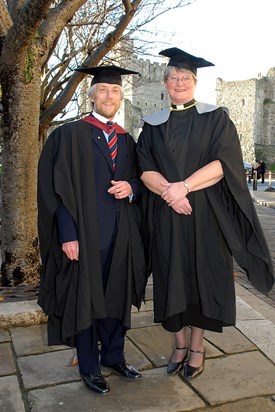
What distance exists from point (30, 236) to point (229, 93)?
191 feet

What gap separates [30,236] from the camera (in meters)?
5.06

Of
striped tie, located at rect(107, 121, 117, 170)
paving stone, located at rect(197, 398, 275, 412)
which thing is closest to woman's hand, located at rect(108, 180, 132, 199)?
striped tie, located at rect(107, 121, 117, 170)

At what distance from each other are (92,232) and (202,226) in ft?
2.38

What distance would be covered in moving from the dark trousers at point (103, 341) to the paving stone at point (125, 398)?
0.49 feet

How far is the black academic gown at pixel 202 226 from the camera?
3.10 meters

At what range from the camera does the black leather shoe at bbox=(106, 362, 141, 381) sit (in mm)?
3266

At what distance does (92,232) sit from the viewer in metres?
3.04

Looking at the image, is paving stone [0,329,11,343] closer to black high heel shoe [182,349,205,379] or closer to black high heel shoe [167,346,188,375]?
black high heel shoe [167,346,188,375]

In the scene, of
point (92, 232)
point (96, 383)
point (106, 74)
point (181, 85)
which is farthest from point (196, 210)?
point (96, 383)

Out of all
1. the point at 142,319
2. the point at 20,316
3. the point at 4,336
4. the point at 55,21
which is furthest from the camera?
the point at 55,21

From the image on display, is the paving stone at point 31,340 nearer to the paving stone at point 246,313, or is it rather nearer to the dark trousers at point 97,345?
the dark trousers at point 97,345

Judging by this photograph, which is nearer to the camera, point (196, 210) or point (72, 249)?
point (72, 249)

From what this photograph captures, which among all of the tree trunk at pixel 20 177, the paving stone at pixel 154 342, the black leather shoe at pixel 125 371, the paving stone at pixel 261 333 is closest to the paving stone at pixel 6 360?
the black leather shoe at pixel 125 371

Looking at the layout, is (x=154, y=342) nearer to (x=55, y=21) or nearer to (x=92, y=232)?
(x=92, y=232)
